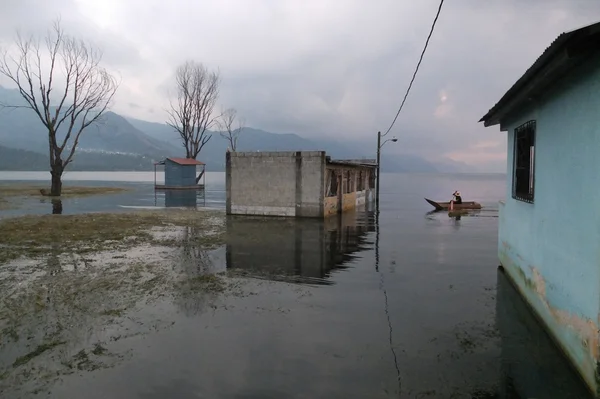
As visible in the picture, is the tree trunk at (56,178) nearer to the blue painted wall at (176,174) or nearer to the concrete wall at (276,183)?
the blue painted wall at (176,174)

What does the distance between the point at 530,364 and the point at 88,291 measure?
28.9 ft

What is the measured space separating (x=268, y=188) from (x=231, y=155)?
3393mm

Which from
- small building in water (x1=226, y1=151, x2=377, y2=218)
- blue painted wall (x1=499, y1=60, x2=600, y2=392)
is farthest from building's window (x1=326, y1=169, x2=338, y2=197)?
blue painted wall (x1=499, y1=60, x2=600, y2=392)

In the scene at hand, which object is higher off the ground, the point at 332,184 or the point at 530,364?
the point at 332,184

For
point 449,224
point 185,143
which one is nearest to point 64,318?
point 449,224

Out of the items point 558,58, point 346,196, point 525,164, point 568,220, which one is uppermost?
point 558,58

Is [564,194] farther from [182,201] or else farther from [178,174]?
[178,174]

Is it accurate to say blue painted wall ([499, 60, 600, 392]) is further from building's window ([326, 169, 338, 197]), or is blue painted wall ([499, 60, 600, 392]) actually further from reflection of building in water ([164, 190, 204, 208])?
reflection of building in water ([164, 190, 204, 208])

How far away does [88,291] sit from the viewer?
905 centimetres

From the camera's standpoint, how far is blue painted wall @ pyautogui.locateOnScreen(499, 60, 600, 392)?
477 centimetres

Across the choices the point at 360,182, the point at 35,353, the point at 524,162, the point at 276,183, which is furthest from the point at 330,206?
the point at 35,353

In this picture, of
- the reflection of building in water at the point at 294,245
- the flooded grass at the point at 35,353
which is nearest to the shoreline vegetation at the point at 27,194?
the reflection of building in water at the point at 294,245

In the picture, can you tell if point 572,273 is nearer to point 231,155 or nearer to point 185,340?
point 185,340

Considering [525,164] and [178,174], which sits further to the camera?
[178,174]
